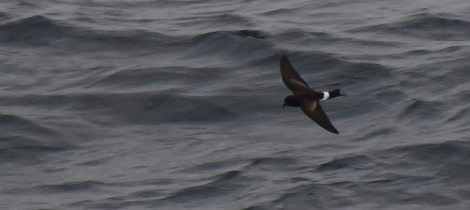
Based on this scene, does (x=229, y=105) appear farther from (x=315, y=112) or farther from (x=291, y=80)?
(x=315, y=112)

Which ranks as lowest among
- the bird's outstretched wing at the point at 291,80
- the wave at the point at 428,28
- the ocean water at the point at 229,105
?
the ocean water at the point at 229,105

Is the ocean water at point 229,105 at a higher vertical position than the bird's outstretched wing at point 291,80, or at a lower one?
lower

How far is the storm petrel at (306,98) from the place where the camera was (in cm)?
1159

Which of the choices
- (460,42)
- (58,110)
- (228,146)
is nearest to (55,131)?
(58,110)

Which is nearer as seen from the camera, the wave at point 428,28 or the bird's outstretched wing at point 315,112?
the bird's outstretched wing at point 315,112

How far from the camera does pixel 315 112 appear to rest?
11.7 meters

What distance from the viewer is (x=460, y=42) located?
52.0 feet

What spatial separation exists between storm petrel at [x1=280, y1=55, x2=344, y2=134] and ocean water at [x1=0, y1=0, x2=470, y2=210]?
65 cm

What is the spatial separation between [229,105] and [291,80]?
5.28 feet

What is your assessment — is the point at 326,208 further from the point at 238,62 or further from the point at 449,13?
the point at 449,13

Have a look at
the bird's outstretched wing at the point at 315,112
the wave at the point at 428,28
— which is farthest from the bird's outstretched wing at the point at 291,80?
the wave at the point at 428,28

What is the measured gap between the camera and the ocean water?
12.2 metres

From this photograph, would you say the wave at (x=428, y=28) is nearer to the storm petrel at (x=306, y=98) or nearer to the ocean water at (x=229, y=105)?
the ocean water at (x=229, y=105)

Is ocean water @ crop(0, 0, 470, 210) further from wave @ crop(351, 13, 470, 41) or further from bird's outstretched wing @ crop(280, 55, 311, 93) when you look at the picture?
bird's outstretched wing @ crop(280, 55, 311, 93)
